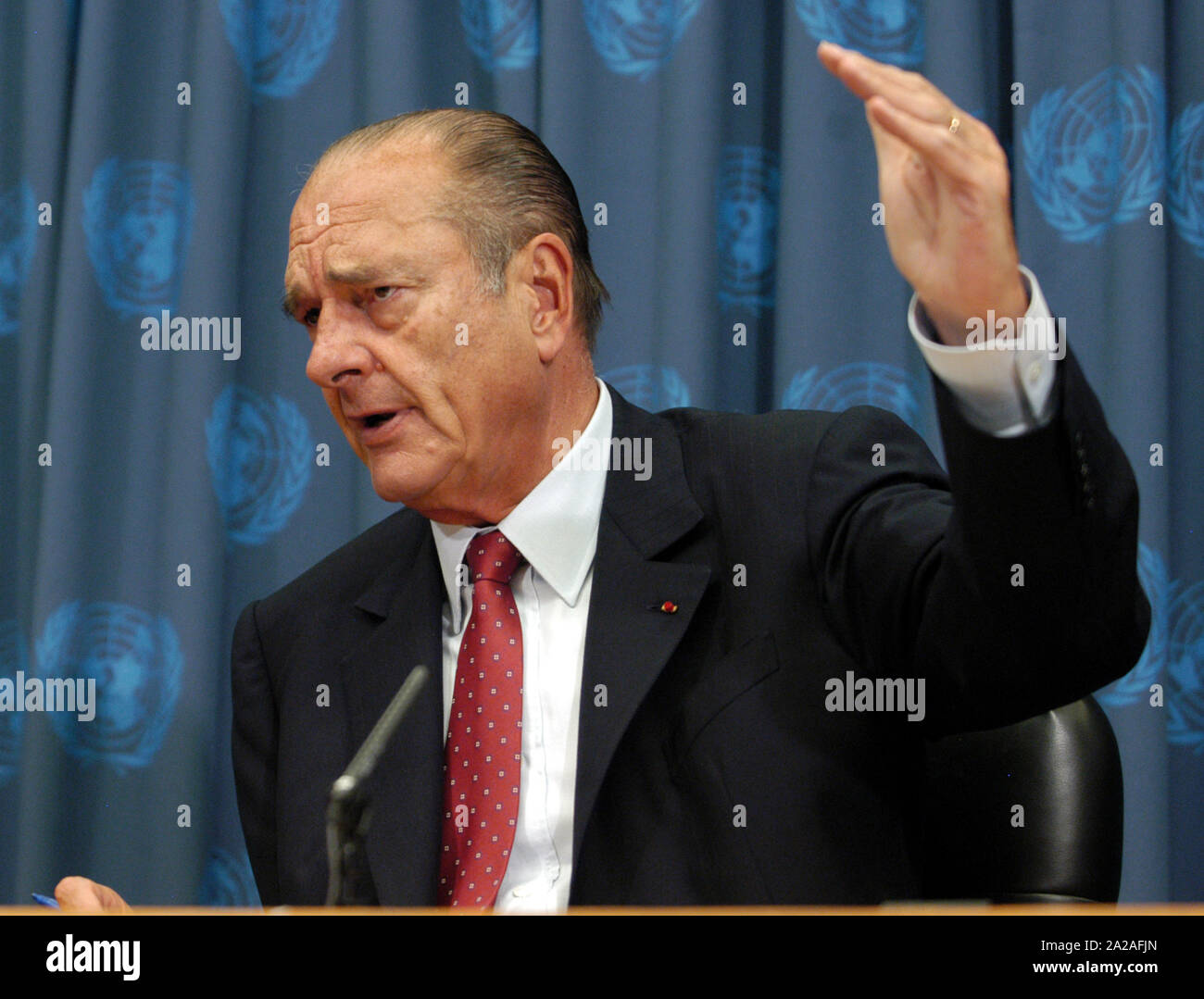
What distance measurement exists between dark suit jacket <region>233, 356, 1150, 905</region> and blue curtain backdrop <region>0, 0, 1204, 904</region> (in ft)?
1.41

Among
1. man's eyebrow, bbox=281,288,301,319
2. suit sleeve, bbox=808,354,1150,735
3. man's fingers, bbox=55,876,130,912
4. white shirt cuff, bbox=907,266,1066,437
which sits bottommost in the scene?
man's fingers, bbox=55,876,130,912

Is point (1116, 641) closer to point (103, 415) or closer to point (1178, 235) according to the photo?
point (1178, 235)

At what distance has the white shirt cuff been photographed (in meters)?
0.85

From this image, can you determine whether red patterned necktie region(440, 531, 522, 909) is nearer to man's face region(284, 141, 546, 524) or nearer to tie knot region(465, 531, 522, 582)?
tie knot region(465, 531, 522, 582)

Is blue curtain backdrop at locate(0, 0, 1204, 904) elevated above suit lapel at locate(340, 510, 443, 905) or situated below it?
above

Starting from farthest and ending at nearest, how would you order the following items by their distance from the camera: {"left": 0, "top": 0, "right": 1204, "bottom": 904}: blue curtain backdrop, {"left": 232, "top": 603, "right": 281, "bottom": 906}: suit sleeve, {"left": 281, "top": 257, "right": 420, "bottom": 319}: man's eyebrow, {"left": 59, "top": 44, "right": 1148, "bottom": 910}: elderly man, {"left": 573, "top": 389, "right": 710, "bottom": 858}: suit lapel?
{"left": 0, "top": 0, "right": 1204, "bottom": 904}: blue curtain backdrop
{"left": 232, "top": 603, "right": 281, "bottom": 906}: suit sleeve
{"left": 281, "top": 257, "right": 420, "bottom": 319}: man's eyebrow
{"left": 573, "top": 389, "right": 710, "bottom": 858}: suit lapel
{"left": 59, "top": 44, "right": 1148, "bottom": 910}: elderly man

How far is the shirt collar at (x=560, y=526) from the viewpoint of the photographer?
125cm

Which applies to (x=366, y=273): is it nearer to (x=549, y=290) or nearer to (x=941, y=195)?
(x=549, y=290)

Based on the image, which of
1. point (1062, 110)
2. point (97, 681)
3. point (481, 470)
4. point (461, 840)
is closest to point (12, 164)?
point (97, 681)

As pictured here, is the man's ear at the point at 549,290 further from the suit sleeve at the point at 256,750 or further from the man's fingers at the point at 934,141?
the man's fingers at the point at 934,141

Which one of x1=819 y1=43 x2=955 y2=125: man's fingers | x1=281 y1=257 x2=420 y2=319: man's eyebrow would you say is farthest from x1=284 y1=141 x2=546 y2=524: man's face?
x1=819 y1=43 x2=955 y2=125: man's fingers

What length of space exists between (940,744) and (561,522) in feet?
1.38

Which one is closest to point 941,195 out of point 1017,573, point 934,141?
point 934,141

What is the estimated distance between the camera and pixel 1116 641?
2.96 feet
